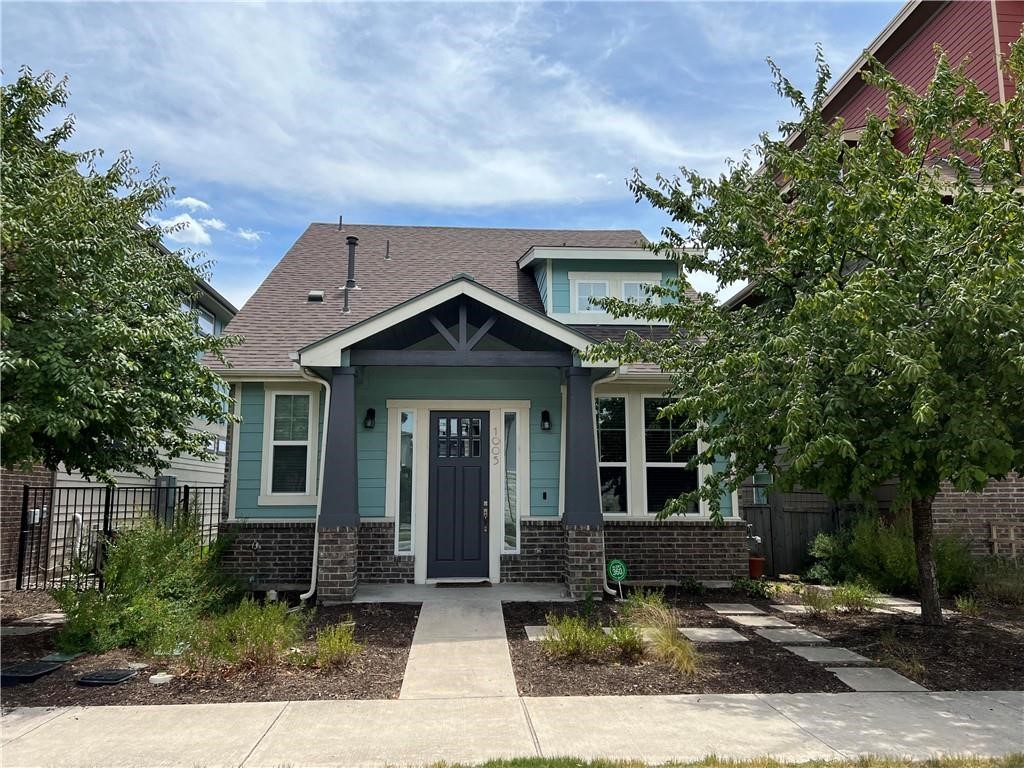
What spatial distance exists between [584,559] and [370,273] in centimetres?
685

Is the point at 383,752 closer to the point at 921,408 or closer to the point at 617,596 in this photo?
the point at 921,408

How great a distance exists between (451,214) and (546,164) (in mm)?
5585

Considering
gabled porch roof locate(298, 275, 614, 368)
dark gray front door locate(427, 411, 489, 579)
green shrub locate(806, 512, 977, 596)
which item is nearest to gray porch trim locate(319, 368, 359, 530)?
gabled porch roof locate(298, 275, 614, 368)

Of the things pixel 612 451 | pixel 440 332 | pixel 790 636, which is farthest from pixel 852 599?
pixel 440 332

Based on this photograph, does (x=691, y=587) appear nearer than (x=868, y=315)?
No

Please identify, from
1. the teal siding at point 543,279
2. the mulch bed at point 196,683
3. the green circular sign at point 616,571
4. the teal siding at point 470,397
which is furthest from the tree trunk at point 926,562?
the teal siding at point 543,279

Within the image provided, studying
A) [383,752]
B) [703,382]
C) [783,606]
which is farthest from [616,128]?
[383,752]

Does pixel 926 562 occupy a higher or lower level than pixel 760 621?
higher

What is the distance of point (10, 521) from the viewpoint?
10086 mm

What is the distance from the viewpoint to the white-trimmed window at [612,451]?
10.7 metres

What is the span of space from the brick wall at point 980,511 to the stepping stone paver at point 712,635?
16.5ft

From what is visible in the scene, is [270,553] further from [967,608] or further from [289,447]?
[967,608]

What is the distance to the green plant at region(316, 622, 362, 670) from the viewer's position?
19.5ft

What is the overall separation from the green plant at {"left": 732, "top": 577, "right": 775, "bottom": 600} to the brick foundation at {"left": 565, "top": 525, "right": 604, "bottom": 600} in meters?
2.53
